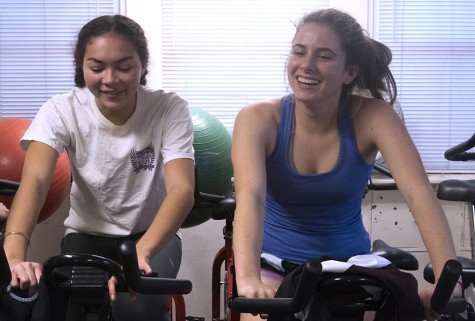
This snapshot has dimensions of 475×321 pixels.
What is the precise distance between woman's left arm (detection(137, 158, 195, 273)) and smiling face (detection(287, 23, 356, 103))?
0.45 metres

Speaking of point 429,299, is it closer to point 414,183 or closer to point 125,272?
point 414,183

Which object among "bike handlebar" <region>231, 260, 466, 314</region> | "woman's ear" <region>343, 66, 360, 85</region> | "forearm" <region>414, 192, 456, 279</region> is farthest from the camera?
"woman's ear" <region>343, 66, 360, 85</region>

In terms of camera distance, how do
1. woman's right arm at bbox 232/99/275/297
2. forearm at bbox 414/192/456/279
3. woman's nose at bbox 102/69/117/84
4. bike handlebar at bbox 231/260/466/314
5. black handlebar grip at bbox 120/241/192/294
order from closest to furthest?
1. bike handlebar at bbox 231/260/466/314
2. black handlebar grip at bbox 120/241/192/294
3. woman's right arm at bbox 232/99/275/297
4. forearm at bbox 414/192/456/279
5. woman's nose at bbox 102/69/117/84

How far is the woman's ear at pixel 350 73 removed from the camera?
76.6 inches

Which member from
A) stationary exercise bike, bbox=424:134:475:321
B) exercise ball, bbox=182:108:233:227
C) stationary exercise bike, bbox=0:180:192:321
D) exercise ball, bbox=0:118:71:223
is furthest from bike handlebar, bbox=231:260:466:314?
exercise ball, bbox=0:118:71:223

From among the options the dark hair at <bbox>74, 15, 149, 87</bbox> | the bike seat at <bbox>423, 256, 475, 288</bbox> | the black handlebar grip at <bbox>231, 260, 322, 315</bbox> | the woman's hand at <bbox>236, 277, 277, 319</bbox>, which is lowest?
the bike seat at <bbox>423, 256, 475, 288</bbox>

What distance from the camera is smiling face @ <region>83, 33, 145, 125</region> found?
6.91 ft

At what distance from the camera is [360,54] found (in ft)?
6.42

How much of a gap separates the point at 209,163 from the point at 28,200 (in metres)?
1.07

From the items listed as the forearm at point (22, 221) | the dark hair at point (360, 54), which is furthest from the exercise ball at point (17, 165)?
the dark hair at point (360, 54)

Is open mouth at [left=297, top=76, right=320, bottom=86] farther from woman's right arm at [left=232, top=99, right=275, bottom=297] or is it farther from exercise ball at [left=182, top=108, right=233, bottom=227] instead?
exercise ball at [left=182, top=108, right=233, bottom=227]

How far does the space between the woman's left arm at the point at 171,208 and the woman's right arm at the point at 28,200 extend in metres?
0.31

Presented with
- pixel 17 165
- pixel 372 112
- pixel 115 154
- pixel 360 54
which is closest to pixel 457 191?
pixel 372 112

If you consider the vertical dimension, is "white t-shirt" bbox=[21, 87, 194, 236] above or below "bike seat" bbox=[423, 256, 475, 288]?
above
